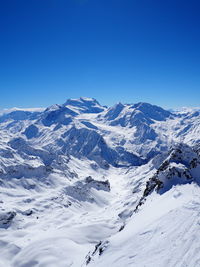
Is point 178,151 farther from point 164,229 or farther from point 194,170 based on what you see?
point 164,229

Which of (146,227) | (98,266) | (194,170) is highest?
(194,170)

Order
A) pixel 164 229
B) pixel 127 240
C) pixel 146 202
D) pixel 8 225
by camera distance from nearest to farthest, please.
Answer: pixel 164 229
pixel 127 240
pixel 146 202
pixel 8 225

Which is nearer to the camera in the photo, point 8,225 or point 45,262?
point 45,262

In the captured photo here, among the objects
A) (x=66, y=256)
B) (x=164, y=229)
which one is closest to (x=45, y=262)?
(x=66, y=256)

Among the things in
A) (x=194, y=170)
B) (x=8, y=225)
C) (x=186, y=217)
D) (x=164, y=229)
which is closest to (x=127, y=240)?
(x=164, y=229)

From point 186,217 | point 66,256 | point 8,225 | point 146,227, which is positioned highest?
point 186,217

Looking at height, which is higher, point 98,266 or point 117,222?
point 98,266

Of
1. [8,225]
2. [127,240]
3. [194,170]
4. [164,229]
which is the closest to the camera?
[164,229]

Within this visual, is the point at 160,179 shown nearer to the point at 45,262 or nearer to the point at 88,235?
the point at 45,262

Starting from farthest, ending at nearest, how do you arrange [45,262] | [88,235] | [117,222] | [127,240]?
1. [117,222]
2. [88,235]
3. [45,262]
4. [127,240]
